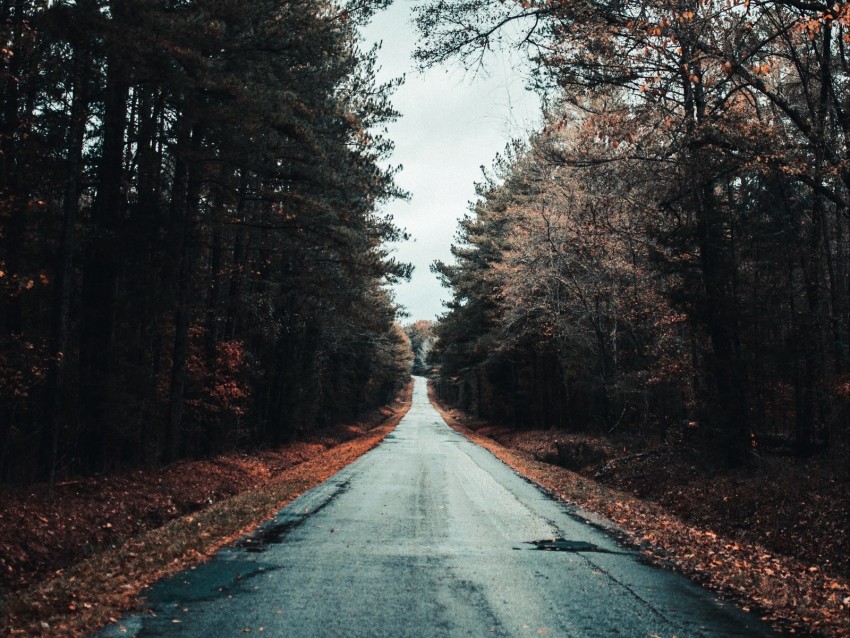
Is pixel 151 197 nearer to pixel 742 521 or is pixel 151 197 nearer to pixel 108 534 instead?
pixel 108 534

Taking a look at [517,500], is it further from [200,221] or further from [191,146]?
[191,146]

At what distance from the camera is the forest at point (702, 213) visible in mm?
9172

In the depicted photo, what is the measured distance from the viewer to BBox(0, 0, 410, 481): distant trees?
12130 millimetres

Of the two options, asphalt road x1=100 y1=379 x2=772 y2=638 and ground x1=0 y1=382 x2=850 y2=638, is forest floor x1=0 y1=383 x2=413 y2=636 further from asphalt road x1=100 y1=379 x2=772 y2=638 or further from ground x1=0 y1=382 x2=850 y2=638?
asphalt road x1=100 y1=379 x2=772 y2=638

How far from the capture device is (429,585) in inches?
267

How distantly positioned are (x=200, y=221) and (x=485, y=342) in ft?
78.7

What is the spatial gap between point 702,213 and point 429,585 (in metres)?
11.3

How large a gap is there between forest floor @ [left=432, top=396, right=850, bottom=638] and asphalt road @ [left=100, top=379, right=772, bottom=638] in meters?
0.57

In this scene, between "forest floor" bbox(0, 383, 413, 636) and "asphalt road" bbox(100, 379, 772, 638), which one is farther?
"forest floor" bbox(0, 383, 413, 636)

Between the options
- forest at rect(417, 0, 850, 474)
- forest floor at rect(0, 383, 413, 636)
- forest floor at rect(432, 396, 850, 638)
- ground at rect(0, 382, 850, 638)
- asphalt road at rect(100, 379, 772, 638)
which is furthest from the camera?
forest at rect(417, 0, 850, 474)

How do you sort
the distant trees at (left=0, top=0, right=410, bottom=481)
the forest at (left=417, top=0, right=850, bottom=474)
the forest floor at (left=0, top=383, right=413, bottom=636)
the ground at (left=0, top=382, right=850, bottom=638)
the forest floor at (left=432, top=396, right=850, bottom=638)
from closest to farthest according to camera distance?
the forest floor at (left=0, top=383, right=413, bottom=636) → the ground at (left=0, top=382, right=850, bottom=638) → the forest floor at (left=432, top=396, right=850, bottom=638) → the forest at (left=417, top=0, right=850, bottom=474) → the distant trees at (left=0, top=0, right=410, bottom=481)

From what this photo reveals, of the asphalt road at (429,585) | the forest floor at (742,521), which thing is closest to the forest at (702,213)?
the forest floor at (742,521)

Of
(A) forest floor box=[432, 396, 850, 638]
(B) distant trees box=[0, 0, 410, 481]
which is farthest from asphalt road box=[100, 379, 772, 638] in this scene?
(B) distant trees box=[0, 0, 410, 481]

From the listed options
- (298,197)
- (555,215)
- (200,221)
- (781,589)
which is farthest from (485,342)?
(781,589)
